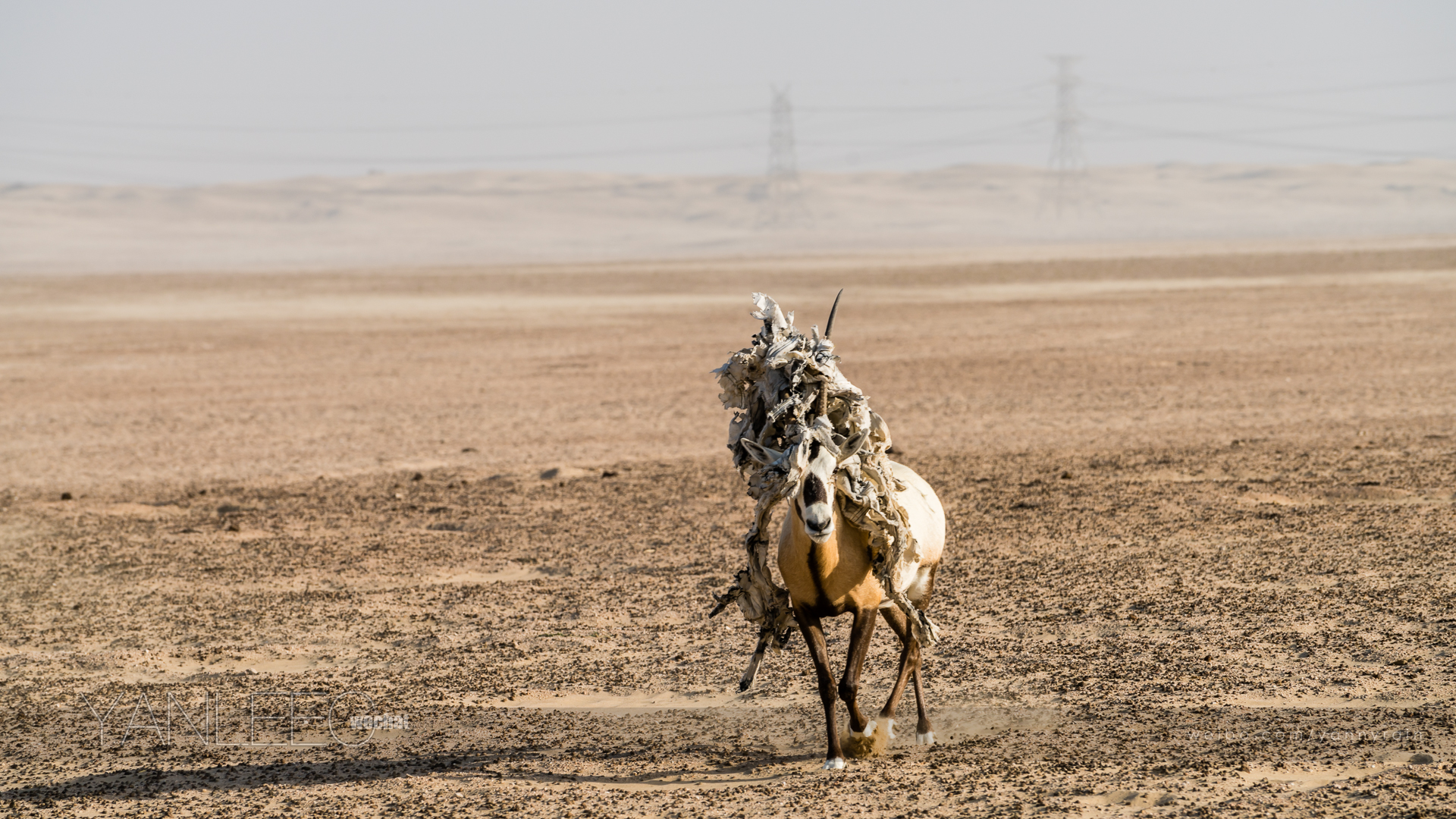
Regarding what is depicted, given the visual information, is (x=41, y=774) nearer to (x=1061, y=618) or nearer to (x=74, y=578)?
(x=74, y=578)

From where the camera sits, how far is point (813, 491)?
5.89m

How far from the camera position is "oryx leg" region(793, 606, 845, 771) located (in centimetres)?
631

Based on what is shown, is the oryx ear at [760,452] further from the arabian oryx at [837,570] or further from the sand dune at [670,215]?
the sand dune at [670,215]

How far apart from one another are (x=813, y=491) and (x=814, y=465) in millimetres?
136

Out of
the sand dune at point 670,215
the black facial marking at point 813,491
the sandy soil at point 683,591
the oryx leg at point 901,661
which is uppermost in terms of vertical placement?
the sand dune at point 670,215

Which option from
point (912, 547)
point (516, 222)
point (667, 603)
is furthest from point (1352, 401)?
point (516, 222)

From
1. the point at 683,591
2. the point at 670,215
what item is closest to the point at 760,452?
the point at 683,591

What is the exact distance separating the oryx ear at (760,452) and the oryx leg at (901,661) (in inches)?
44.3

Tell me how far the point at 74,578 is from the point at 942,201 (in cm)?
16023

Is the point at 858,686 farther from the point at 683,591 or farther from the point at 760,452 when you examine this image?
the point at 683,591

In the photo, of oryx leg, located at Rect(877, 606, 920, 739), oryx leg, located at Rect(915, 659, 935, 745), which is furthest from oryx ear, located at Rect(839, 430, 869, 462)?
oryx leg, located at Rect(915, 659, 935, 745)

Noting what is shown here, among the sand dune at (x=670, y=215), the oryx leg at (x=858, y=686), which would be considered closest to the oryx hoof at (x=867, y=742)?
the oryx leg at (x=858, y=686)

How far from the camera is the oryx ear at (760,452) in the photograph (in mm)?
6102

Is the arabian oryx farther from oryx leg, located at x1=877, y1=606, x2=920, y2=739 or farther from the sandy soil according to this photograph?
the sandy soil
